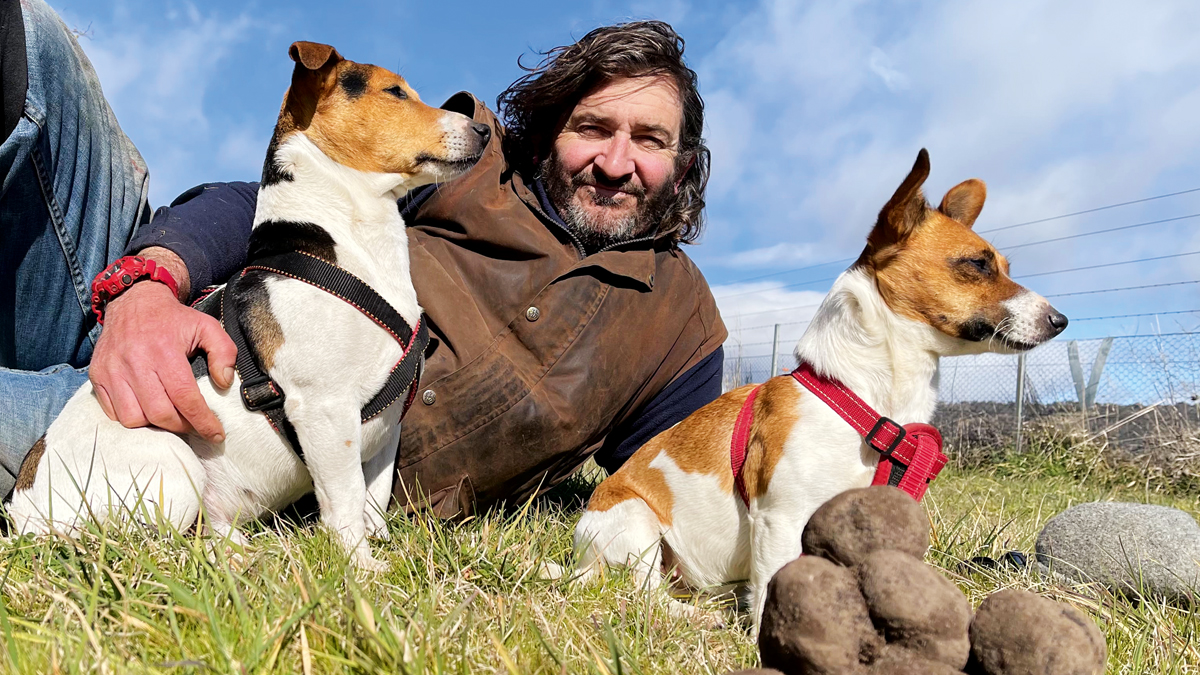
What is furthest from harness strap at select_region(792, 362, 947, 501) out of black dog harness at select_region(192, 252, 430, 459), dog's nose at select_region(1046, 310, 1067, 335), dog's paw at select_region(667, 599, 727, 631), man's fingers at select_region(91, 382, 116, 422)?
man's fingers at select_region(91, 382, 116, 422)

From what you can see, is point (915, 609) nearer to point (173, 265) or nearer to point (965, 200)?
point (965, 200)

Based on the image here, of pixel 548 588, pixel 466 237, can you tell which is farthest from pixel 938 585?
pixel 466 237

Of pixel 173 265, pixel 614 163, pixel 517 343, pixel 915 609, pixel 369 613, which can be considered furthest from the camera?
pixel 614 163

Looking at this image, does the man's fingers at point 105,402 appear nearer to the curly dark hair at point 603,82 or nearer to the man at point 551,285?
the man at point 551,285

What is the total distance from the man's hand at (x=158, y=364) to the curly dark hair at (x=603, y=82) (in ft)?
7.71

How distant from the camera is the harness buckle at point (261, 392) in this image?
281 cm

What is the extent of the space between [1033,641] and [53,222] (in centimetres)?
401

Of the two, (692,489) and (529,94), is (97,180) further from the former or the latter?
(692,489)

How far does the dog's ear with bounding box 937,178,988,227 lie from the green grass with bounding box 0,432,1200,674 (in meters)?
1.55

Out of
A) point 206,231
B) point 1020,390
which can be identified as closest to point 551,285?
point 206,231

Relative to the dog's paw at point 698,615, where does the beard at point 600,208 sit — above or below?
above

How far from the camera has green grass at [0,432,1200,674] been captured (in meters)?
1.68

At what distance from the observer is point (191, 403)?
8.98 feet

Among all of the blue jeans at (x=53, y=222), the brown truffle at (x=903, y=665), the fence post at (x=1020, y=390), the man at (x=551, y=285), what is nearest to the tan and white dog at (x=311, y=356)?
the man at (x=551, y=285)
